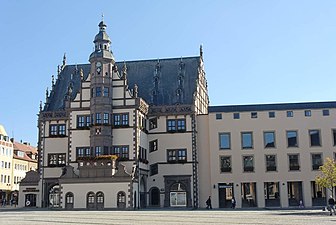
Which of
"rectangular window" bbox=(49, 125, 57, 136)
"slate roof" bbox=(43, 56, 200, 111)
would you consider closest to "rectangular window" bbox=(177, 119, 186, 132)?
"slate roof" bbox=(43, 56, 200, 111)

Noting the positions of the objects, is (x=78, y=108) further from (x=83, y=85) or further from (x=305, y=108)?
(x=305, y=108)

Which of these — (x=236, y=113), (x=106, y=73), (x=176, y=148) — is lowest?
(x=176, y=148)

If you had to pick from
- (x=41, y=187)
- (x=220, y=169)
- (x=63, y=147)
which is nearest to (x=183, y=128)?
(x=220, y=169)

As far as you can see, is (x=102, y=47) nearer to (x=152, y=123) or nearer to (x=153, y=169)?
(x=152, y=123)

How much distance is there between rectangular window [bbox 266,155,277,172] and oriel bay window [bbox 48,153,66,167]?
2694 cm

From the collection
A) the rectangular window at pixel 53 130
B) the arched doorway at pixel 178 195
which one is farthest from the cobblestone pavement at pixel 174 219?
the rectangular window at pixel 53 130

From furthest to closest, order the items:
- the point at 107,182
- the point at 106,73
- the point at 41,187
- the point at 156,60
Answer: the point at 156,60 < the point at 41,187 < the point at 106,73 < the point at 107,182

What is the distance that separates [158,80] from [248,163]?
1774 centimetres

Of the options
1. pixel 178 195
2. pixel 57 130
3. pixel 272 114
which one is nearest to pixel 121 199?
pixel 178 195

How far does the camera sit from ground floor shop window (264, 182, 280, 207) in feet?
206

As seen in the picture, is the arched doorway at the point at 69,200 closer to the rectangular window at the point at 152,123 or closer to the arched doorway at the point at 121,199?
the arched doorway at the point at 121,199

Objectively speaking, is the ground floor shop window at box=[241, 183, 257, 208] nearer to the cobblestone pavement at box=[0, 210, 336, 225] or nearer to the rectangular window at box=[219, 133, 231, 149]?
the rectangular window at box=[219, 133, 231, 149]

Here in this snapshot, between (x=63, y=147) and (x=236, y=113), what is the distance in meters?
23.7

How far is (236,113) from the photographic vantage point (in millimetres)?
65188
